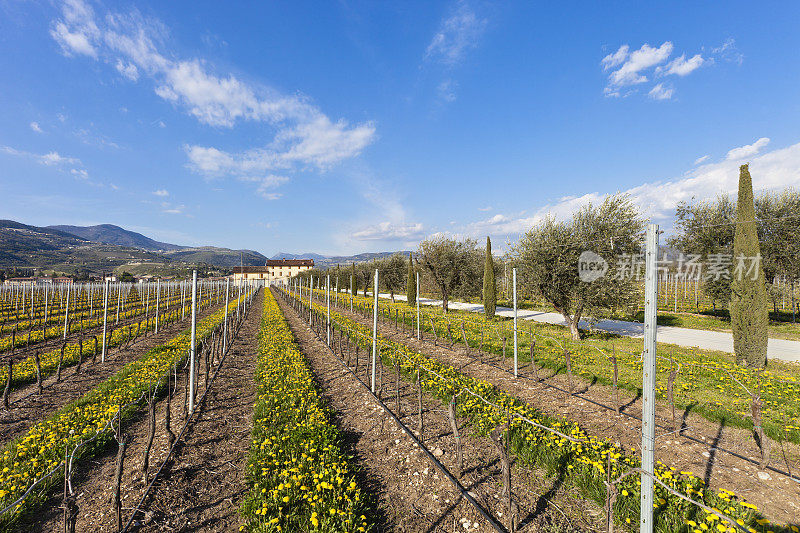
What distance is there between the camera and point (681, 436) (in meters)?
6.89

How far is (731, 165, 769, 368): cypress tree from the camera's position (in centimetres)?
1227

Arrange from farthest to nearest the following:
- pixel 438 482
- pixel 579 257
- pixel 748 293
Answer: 1. pixel 579 257
2. pixel 748 293
3. pixel 438 482

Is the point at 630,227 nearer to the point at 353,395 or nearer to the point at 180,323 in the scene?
the point at 353,395

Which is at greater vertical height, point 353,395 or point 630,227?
point 630,227

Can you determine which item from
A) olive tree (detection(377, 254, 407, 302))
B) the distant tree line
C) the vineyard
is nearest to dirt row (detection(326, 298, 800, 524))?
the vineyard

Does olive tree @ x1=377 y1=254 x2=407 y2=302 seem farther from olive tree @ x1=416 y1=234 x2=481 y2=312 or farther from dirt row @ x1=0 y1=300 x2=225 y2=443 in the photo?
dirt row @ x1=0 y1=300 x2=225 y2=443

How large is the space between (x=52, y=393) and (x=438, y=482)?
12.2 metres

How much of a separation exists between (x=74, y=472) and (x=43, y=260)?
26615cm

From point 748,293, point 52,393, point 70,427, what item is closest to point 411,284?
point 748,293

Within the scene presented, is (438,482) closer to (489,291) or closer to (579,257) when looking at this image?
(579,257)

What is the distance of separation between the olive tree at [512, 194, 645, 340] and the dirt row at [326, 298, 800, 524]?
8.00 metres

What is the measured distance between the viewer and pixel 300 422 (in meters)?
7.23

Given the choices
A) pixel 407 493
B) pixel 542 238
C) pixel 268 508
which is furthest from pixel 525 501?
pixel 542 238

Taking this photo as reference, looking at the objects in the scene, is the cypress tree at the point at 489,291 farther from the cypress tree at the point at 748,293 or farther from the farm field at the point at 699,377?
the cypress tree at the point at 748,293
